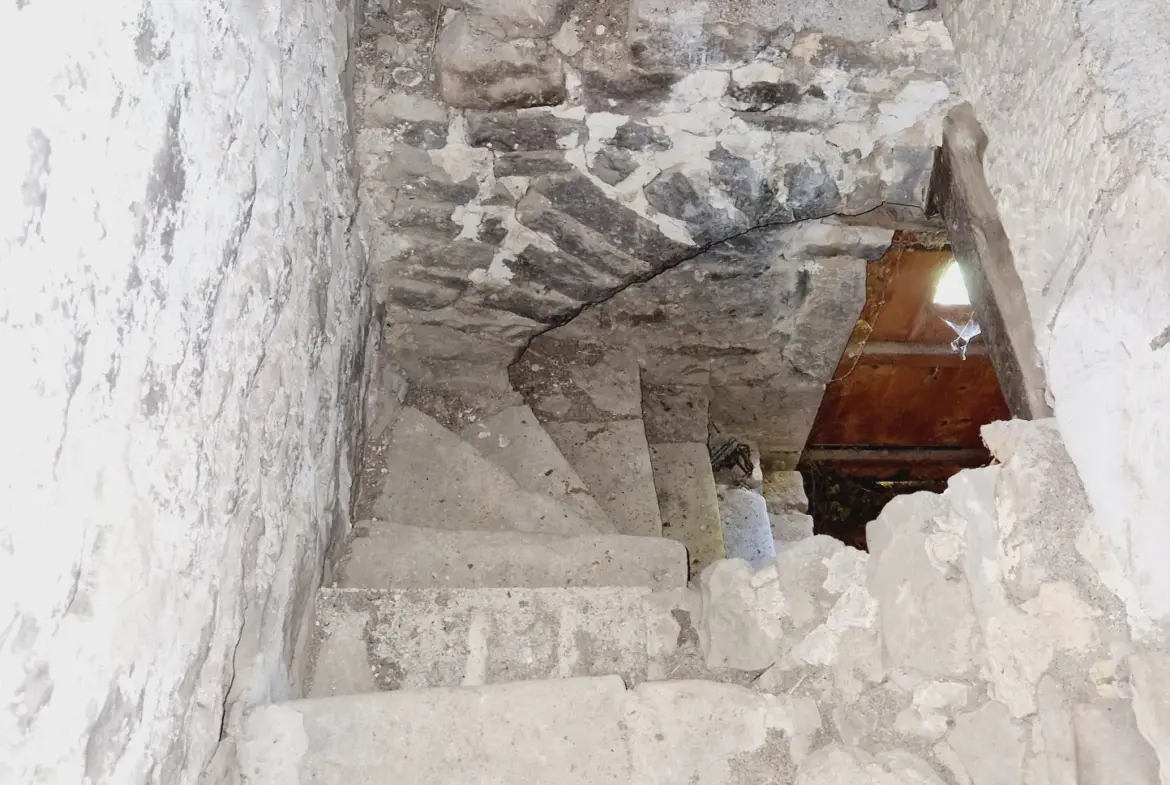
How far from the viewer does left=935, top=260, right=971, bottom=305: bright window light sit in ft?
13.8

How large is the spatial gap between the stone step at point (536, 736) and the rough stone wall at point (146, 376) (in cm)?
14

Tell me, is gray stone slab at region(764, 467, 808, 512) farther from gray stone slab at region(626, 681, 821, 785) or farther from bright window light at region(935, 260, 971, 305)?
gray stone slab at region(626, 681, 821, 785)

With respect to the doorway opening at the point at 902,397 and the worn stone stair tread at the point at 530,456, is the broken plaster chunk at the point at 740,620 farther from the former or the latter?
the doorway opening at the point at 902,397

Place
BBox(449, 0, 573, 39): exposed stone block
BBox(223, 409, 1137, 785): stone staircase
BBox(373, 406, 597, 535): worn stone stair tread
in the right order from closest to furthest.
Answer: BBox(223, 409, 1137, 785): stone staircase < BBox(449, 0, 573, 39): exposed stone block < BBox(373, 406, 597, 535): worn stone stair tread

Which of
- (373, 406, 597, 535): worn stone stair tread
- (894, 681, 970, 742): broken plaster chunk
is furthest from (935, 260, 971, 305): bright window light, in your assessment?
(894, 681, 970, 742): broken plaster chunk

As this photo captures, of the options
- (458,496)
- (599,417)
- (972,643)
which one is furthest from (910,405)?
(972,643)

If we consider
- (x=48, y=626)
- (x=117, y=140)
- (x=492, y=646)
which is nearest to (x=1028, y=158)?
(x=492, y=646)

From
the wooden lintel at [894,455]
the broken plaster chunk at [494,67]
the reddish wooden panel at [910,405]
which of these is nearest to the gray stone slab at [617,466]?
the broken plaster chunk at [494,67]

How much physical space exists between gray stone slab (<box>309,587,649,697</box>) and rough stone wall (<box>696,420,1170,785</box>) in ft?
0.87

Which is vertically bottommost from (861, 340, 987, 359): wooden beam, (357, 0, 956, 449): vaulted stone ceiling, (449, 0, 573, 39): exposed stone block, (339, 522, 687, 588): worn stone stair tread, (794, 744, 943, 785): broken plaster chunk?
(794, 744, 943, 785): broken plaster chunk

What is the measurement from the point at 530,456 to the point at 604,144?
1074mm

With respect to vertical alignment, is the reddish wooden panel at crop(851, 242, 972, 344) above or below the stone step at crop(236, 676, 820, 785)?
above

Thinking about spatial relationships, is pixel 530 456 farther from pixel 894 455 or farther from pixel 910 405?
pixel 894 455

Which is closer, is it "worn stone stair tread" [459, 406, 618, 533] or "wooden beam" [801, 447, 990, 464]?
"worn stone stair tread" [459, 406, 618, 533]
